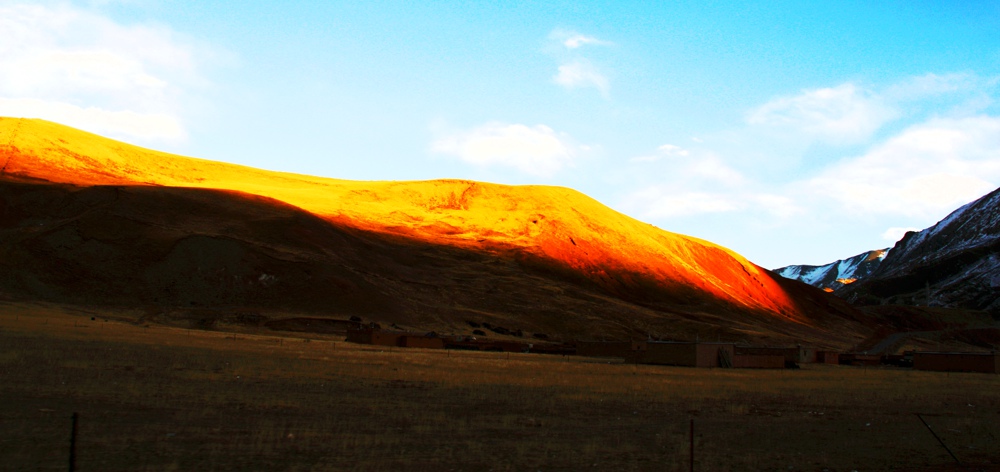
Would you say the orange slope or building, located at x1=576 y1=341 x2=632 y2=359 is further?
the orange slope

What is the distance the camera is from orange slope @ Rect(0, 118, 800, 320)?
116 metres

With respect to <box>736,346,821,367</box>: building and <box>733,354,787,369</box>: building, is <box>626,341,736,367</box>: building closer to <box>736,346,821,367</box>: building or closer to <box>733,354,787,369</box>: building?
<box>733,354,787,369</box>: building

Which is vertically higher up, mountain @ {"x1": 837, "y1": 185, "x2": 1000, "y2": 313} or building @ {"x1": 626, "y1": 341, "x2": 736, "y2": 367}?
mountain @ {"x1": 837, "y1": 185, "x2": 1000, "y2": 313}

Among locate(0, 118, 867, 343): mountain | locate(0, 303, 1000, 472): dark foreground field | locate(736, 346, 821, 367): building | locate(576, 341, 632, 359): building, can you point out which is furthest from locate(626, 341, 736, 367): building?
locate(0, 118, 867, 343): mountain

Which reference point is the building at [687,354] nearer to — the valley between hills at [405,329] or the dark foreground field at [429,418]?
the valley between hills at [405,329]

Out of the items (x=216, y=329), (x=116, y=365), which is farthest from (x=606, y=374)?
(x=216, y=329)

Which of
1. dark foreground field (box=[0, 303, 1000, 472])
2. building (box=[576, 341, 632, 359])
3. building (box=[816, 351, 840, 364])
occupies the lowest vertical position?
building (box=[816, 351, 840, 364])

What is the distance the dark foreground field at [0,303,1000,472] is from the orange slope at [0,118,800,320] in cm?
8345

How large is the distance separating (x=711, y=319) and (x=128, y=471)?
96.8 m

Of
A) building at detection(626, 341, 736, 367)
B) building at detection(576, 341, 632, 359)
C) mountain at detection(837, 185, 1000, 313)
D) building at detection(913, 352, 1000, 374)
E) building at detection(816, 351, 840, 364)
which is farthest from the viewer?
mountain at detection(837, 185, 1000, 313)

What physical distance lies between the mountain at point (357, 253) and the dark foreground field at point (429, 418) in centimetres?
4349

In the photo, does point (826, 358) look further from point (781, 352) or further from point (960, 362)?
point (960, 362)

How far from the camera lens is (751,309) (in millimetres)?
119688

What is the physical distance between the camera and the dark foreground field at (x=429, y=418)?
14172mm
